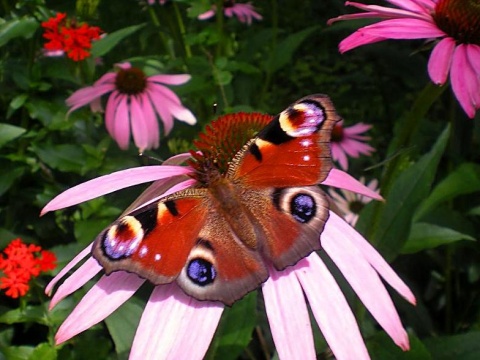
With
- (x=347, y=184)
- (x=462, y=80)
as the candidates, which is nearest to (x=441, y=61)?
(x=462, y=80)

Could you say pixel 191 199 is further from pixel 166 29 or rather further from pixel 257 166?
pixel 166 29

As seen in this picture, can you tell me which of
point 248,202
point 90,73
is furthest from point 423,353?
point 90,73

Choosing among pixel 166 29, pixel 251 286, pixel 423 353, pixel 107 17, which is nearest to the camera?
pixel 251 286

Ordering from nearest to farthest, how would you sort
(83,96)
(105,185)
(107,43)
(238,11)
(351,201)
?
(105,185)
(83,96)
(107,43)
(351,201)
(238,11)

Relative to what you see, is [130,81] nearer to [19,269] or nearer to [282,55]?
[282,55]

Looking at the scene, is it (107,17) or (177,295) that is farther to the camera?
(107,17)

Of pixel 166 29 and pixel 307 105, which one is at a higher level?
pixel 307 105

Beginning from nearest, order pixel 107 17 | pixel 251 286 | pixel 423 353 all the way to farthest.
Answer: pixel 251 286, pixel 423 353, pixel 107 17
